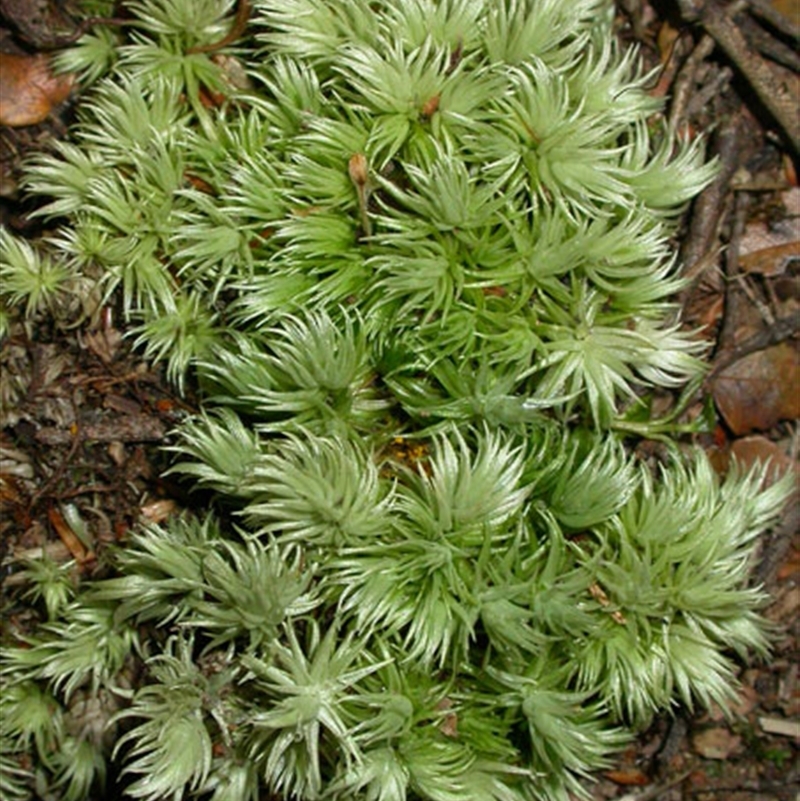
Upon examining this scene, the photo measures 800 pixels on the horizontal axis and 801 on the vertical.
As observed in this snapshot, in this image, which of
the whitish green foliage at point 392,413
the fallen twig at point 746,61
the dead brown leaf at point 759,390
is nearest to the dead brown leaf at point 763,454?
the dead brown leaf at point 759,390

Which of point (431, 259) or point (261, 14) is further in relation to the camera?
point (261, 14)

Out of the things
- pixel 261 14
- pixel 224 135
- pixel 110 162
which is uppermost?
pixel 261 14

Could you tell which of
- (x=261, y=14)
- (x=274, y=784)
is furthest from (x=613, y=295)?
(x=274, y=784)

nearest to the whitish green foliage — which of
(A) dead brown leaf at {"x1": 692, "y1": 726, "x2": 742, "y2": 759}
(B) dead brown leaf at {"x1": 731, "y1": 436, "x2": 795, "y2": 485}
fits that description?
(B) dead brown leaf at {"x1": 731, "y1": 436, "x2": 795, "y2": 485}

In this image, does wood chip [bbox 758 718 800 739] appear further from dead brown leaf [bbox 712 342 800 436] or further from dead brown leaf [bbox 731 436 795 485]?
dead brown leaf [bbox 712 342 800 436]

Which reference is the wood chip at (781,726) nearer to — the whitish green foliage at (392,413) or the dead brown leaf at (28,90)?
the whitish green foliage at (392,413)

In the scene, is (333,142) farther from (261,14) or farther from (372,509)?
(372,509)

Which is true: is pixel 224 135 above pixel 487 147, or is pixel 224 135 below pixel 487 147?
below
